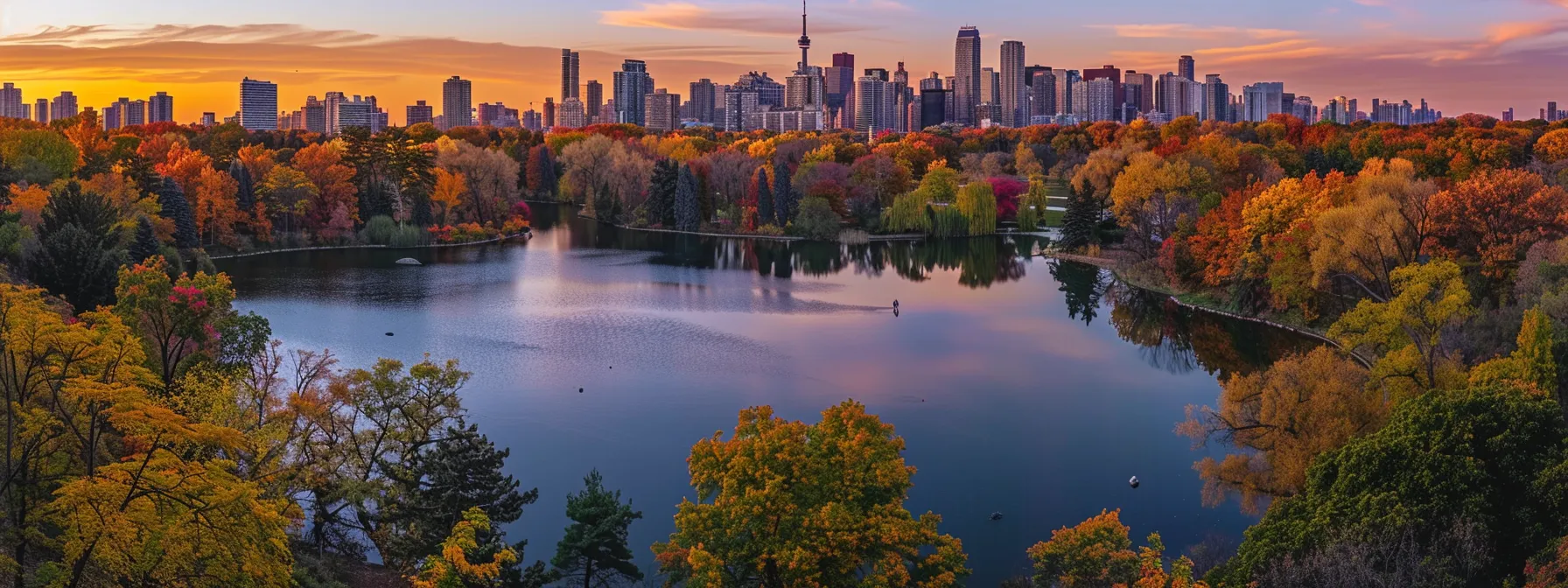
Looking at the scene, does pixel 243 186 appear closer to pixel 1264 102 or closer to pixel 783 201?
pixel 783 201

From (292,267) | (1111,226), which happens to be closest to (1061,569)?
(292,267)

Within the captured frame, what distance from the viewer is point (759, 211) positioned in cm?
6225

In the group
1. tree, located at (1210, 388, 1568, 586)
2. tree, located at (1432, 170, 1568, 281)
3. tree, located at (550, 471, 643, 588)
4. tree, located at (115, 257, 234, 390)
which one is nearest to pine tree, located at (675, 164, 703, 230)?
tree, located at (1432, 170, 1568, 281)

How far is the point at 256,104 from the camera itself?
135 metres

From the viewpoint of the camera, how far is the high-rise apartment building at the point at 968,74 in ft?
603

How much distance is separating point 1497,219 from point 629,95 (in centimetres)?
15022

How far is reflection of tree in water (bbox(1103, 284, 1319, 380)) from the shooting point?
3141 centimetres

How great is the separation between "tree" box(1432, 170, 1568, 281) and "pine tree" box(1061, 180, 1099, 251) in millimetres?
21372

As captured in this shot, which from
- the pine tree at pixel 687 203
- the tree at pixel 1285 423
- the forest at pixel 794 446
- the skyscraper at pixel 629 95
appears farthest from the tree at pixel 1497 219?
the skyscraper at pixel 629 95

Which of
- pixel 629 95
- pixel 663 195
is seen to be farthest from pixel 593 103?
pixel 663 195

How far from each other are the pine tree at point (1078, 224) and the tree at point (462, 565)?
140 feet

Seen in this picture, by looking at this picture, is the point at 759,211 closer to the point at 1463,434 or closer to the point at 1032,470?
the point at 1032,470

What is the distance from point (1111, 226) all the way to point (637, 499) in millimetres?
41637

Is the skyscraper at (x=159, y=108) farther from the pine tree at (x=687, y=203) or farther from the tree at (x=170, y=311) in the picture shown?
the tree at (x=170, y=311)
